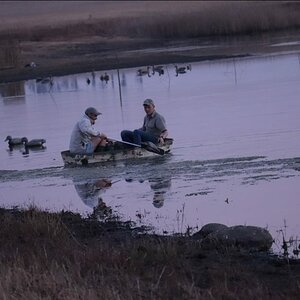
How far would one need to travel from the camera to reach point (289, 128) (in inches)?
890

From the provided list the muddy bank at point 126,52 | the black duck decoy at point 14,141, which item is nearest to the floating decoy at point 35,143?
the black duck decoy at point 14,141

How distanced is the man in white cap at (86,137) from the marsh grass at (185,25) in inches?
1448

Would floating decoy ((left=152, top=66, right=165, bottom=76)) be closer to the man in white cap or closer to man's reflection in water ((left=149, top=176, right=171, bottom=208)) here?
the man in white cap

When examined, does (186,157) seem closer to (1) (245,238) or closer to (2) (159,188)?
(2) (159,188)

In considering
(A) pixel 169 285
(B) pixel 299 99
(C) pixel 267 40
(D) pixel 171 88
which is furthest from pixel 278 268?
(C) pixel 267 40

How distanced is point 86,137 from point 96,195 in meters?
3.28

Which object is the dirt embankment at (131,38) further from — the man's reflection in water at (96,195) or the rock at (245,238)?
the rock at (245,238)

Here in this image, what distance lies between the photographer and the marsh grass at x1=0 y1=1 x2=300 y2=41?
56.9 m

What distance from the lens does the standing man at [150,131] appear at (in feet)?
65.6

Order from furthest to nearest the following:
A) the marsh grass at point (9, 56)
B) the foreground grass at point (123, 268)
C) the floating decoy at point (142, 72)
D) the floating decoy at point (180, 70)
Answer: the marsh grass at point (9, 56)
the floating decoy at point (142, 72)
the floating decoy at point (180, 70)
the foreground grass at point (123, 268)

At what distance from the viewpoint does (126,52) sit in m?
55.6

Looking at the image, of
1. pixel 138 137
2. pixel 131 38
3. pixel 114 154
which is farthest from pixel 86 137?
pixel 131 38

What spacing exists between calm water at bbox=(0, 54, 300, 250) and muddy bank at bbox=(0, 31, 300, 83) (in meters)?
8.71

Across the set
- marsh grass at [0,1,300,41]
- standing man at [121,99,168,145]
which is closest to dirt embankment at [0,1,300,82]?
marsh grass at [0,1,300,41]
